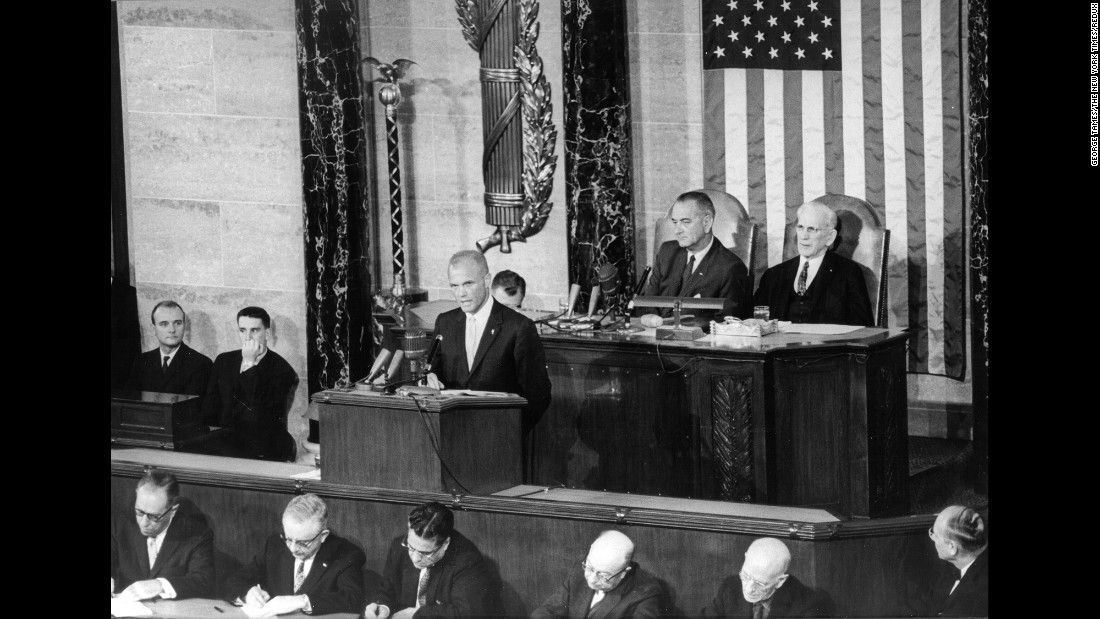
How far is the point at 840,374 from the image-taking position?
27.6ft

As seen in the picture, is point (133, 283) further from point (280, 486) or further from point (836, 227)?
point (836, 227)

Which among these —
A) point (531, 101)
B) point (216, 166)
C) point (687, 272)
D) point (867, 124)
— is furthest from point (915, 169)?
point (216, 166)

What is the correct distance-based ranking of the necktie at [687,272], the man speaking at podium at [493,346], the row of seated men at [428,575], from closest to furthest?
the row of seated men at [428,575] → the man speaking at podium at [493,346] → the necktie at [687,272]

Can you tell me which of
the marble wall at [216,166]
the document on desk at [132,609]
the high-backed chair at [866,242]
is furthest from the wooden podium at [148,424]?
the high-backed chair at [866,242]

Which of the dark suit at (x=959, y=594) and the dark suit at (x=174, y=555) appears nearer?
the dark suit at (x=959, y=594)

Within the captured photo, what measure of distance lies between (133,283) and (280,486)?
10.6 ft

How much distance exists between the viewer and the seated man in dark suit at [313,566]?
310 inches

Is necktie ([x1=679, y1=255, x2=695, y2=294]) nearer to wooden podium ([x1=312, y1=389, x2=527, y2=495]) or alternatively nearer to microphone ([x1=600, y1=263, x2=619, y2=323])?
microphone ([x1=600, y1=263, x2=619, y2=323])

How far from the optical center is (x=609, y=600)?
753 cm

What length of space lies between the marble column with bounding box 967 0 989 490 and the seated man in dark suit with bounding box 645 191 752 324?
1.33 meters

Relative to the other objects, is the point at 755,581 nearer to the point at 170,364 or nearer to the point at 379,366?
the point at 379,366

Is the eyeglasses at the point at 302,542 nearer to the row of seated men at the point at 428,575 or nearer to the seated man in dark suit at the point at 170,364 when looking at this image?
the row of seated men at the point at 428,575

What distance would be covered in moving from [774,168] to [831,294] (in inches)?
40.7

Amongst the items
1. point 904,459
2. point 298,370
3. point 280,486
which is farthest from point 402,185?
point 904,459
